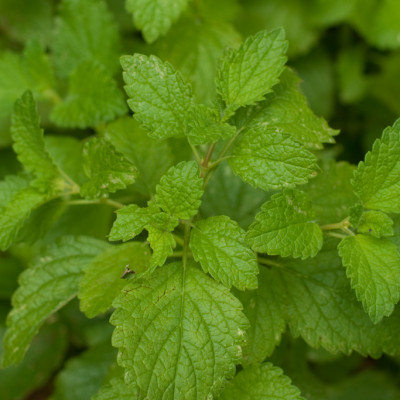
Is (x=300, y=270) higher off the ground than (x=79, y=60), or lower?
lower

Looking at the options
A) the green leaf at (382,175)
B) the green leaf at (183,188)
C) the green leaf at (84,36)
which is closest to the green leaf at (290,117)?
the green leaf at (382,175)

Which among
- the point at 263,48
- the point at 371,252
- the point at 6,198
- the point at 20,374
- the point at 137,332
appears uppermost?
the point at 263,48

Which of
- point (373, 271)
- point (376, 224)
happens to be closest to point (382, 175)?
point (376, 224)

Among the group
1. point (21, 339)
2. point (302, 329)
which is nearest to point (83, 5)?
point (21, 339)

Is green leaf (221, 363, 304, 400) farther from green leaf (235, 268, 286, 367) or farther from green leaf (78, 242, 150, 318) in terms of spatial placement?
green leaf (78, 242, 150, 318)

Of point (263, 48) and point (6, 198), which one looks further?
point (6, 198)

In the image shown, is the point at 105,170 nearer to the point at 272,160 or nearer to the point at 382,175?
the point at 272,160

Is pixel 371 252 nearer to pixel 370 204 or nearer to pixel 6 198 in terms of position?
pixel 370 204
